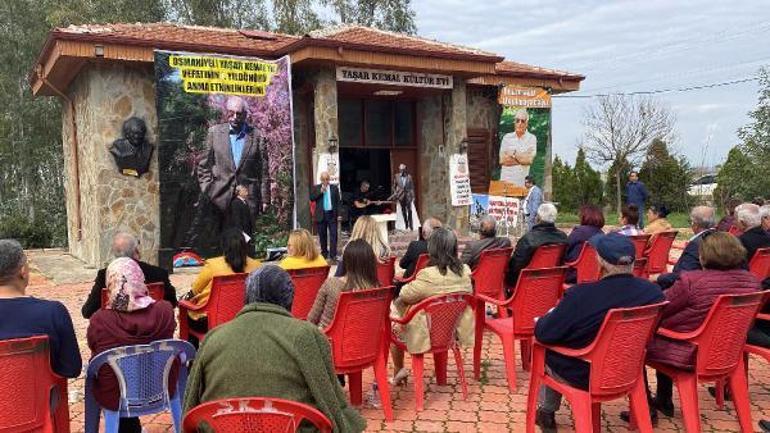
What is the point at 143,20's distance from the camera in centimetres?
2245

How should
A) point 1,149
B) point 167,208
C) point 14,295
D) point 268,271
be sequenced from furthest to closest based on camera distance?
point 1,149 → point 167,208 → point 14,295 → point 268,271

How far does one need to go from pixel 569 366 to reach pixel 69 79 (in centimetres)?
1188

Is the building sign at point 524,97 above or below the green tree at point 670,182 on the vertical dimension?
above

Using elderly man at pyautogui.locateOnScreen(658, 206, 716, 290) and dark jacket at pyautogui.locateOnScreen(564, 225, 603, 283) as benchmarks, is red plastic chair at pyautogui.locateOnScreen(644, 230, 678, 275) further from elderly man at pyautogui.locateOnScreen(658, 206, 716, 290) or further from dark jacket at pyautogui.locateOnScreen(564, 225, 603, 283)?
elderly man at pyautogui.locateOnScreen(658, 206, 716, 290)

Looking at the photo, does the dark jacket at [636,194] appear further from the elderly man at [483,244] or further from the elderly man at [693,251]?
the elderly man at [693,251]

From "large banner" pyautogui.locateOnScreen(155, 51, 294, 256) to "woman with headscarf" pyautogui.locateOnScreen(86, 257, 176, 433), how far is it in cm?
739

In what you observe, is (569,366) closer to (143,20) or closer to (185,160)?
(185,160)

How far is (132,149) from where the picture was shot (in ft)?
35.5

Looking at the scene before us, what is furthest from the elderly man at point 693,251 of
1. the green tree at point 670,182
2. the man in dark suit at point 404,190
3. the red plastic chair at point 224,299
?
the green tree at point 670,182

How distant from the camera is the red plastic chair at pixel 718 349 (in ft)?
10.7

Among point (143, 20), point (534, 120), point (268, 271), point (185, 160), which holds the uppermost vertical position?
point (143, 20)

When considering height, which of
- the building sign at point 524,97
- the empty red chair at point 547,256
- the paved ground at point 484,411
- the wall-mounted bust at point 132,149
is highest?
the building sign at point 524,97

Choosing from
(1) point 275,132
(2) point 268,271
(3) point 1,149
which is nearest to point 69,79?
(1) point 275,132

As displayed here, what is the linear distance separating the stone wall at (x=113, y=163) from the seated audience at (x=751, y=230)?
8968 millimetres
